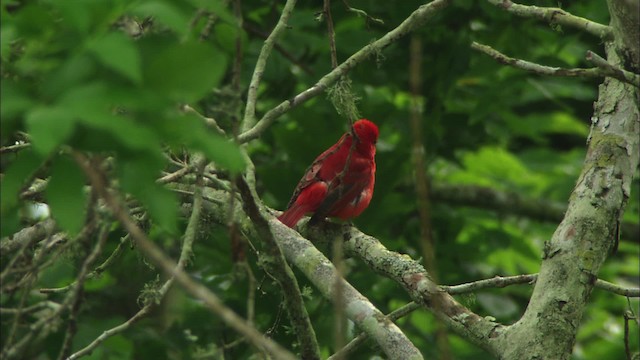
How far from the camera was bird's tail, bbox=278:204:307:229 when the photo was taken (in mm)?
5676

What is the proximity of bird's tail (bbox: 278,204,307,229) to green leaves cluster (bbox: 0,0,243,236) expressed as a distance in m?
3.29

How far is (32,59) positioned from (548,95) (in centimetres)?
512

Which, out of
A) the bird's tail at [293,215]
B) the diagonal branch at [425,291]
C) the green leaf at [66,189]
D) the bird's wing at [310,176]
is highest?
the bird's wing at [310,176]

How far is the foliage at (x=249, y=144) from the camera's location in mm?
2201

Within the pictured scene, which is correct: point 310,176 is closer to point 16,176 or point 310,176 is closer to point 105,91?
point 16,176

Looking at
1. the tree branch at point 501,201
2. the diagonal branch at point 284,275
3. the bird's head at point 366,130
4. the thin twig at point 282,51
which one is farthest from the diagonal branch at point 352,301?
the tree branch at point 501,201

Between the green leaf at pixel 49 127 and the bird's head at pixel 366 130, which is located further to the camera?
the bird's head at pixel 366 130

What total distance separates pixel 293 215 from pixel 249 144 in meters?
0.46

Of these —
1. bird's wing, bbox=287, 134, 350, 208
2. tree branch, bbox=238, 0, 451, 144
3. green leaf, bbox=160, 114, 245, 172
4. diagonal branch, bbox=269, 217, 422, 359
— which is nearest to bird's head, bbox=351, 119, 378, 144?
bird's wing, bbox=287, 134, 350, 208

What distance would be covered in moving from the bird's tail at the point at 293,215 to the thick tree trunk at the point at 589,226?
2.11 metres

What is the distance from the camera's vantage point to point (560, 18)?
3.81 m

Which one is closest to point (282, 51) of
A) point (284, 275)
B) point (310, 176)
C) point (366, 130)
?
point (366, 130)

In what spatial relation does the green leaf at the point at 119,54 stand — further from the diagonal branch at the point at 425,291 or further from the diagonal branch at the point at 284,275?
the diagonal branch at the point at 425,291

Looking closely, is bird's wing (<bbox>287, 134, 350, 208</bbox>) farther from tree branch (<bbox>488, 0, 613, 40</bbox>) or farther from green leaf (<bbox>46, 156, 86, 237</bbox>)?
green leaf (<bbox>46, 156, 86, 237</bbox>)
